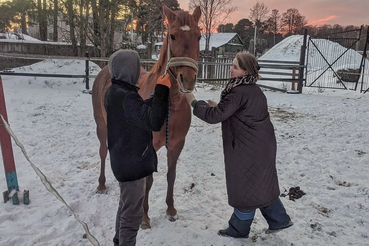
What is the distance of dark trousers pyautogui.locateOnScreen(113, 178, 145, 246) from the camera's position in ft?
6.58

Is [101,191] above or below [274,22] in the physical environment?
below

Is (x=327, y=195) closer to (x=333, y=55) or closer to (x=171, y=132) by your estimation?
(x=171, y=132)

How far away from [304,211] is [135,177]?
2.13 metres

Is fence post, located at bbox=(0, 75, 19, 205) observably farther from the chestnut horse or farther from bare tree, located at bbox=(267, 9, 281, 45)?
bare tree, located at bbox=(267, 9, 281, 45)

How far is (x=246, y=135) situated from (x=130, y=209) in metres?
1.08

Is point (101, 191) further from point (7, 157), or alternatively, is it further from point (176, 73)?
point (176, 73)

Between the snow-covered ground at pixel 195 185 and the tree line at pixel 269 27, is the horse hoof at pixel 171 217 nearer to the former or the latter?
the snow-covered ground at pixel 195 185

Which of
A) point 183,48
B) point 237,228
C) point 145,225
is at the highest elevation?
point 183,48

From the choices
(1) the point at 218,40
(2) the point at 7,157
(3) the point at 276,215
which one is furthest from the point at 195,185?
(1) the point at 218,40

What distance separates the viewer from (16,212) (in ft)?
9.29

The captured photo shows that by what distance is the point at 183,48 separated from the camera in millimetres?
2178

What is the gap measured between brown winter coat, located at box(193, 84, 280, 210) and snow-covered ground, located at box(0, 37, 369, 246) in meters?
0.58

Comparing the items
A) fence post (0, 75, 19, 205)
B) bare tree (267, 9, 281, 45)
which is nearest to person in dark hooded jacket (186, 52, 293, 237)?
fence post (0, 75, 19, 205)

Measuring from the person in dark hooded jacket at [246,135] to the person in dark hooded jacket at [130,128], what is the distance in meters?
0.49
